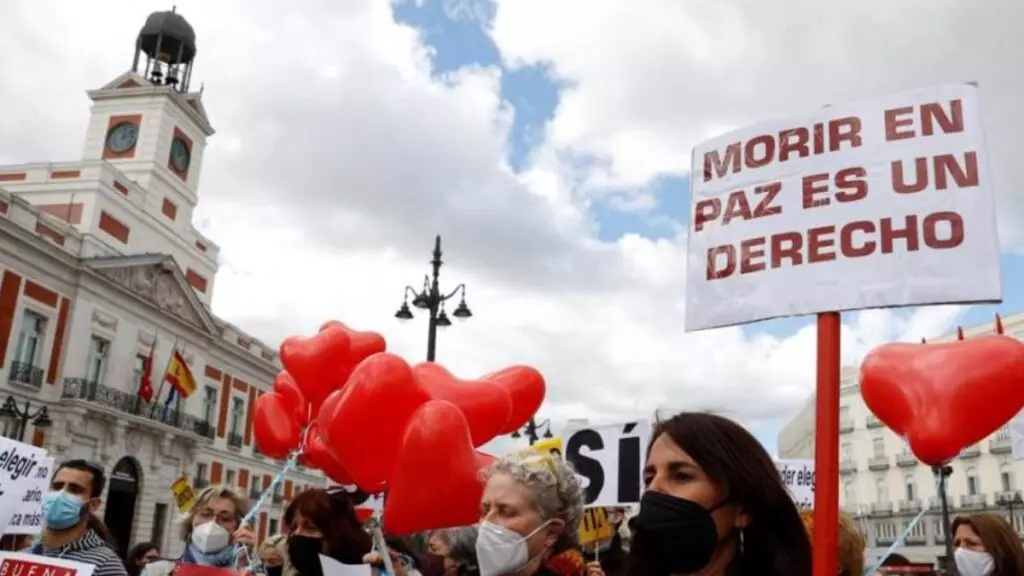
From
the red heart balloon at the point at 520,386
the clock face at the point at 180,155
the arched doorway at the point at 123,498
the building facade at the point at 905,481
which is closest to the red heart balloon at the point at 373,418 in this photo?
the red heart balloon at the point at 520,386

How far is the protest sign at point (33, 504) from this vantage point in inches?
209

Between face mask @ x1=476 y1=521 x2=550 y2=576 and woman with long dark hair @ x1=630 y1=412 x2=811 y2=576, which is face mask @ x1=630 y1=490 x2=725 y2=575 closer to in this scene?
woman with long dark hair @ x1=630 y1=412 x2=811 y2=576

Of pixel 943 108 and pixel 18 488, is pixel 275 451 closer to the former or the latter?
pixel 18 488

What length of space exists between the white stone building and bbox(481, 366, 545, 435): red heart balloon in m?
19.1

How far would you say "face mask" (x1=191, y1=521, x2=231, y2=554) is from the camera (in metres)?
5.05

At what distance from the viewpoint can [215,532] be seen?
509 cm

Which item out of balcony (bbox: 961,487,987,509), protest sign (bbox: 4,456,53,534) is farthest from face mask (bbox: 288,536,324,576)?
balcony (bbox: 961,487,987,509)

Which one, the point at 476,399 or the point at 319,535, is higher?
the point at 476,399

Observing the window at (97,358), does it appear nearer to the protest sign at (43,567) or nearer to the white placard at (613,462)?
the white placard at (613,462)

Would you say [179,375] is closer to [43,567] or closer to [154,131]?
[154,131]

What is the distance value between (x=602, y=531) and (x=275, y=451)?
271 centimetres

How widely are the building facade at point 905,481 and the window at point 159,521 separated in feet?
128

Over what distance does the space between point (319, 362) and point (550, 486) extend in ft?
12.6

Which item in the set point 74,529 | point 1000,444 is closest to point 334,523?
point 74,529
